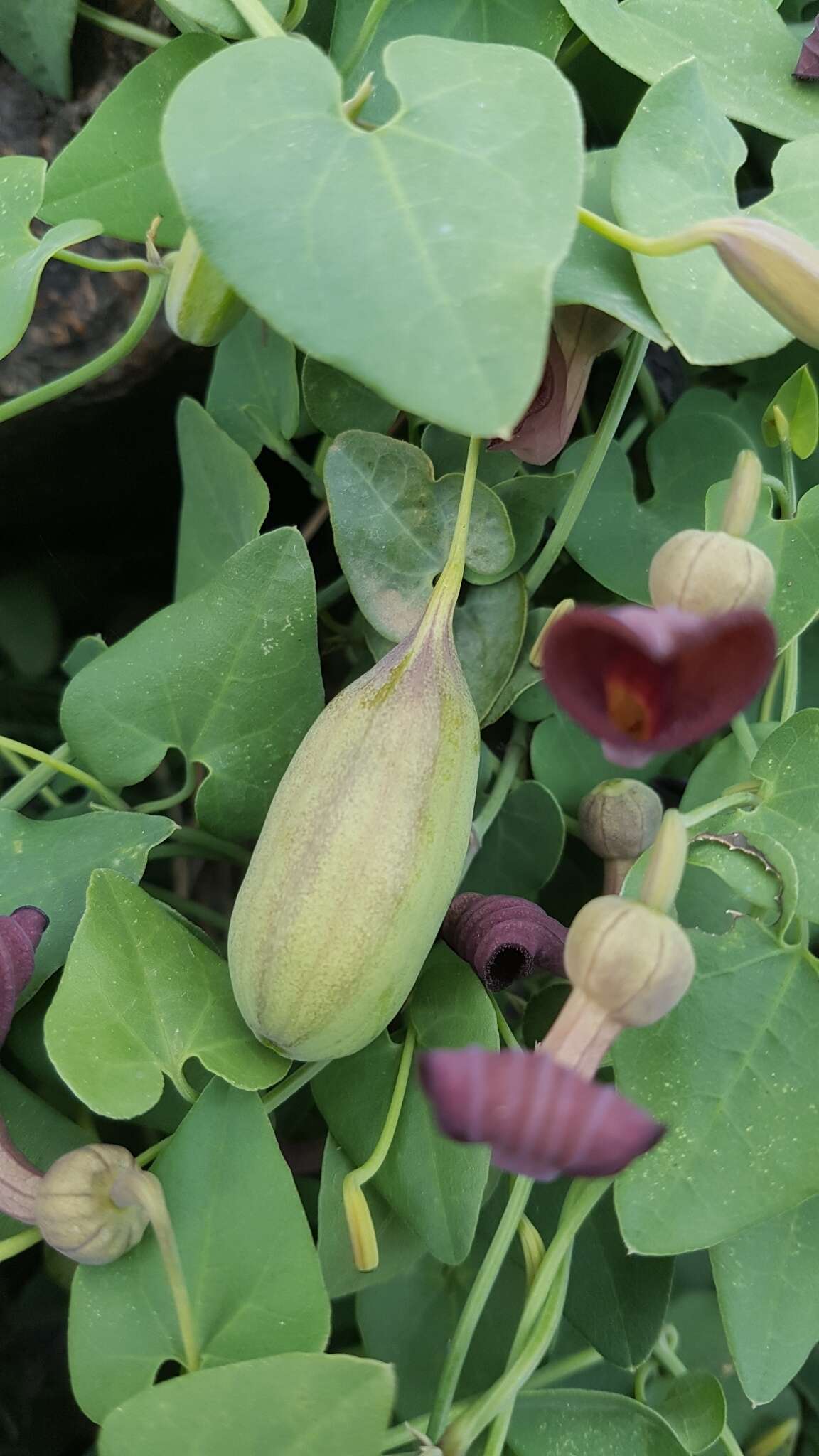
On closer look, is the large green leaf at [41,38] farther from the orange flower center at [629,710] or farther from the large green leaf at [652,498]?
the orange flower center at [629,710]

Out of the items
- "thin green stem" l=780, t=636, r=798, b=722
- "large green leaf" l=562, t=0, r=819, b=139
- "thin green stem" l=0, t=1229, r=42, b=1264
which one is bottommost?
"thin green stem" l=0, t=1229, r=42, b=1264

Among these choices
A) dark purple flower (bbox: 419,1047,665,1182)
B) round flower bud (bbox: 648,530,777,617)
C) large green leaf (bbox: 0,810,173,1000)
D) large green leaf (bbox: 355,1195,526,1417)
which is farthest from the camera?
large green leaf (bbox: 355,1195,526,1417)

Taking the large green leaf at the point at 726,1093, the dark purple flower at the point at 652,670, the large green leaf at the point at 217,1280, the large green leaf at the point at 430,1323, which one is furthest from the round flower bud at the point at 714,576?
the large green leaf at the point at 430,1323

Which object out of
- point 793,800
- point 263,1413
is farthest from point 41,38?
point 263,1413

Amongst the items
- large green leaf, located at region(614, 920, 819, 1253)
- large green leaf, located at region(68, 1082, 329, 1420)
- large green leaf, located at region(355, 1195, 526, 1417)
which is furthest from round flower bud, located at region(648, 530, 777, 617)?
large green leaf, located at region(355, 1195, 526, 1417)

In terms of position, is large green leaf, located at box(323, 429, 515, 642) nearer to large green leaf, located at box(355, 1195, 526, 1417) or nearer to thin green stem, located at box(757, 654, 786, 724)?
thin green stem, located at box(757, 654, 786, 724)

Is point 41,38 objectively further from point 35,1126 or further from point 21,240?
point 35,1126

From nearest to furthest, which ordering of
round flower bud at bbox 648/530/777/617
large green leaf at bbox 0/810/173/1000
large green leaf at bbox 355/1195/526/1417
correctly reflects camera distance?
round flower bud at bbox 648/530/777/617 < large green leaf at bbox 0/810/173/1000 < large green leaf at bbox 355/1195/526/1417
